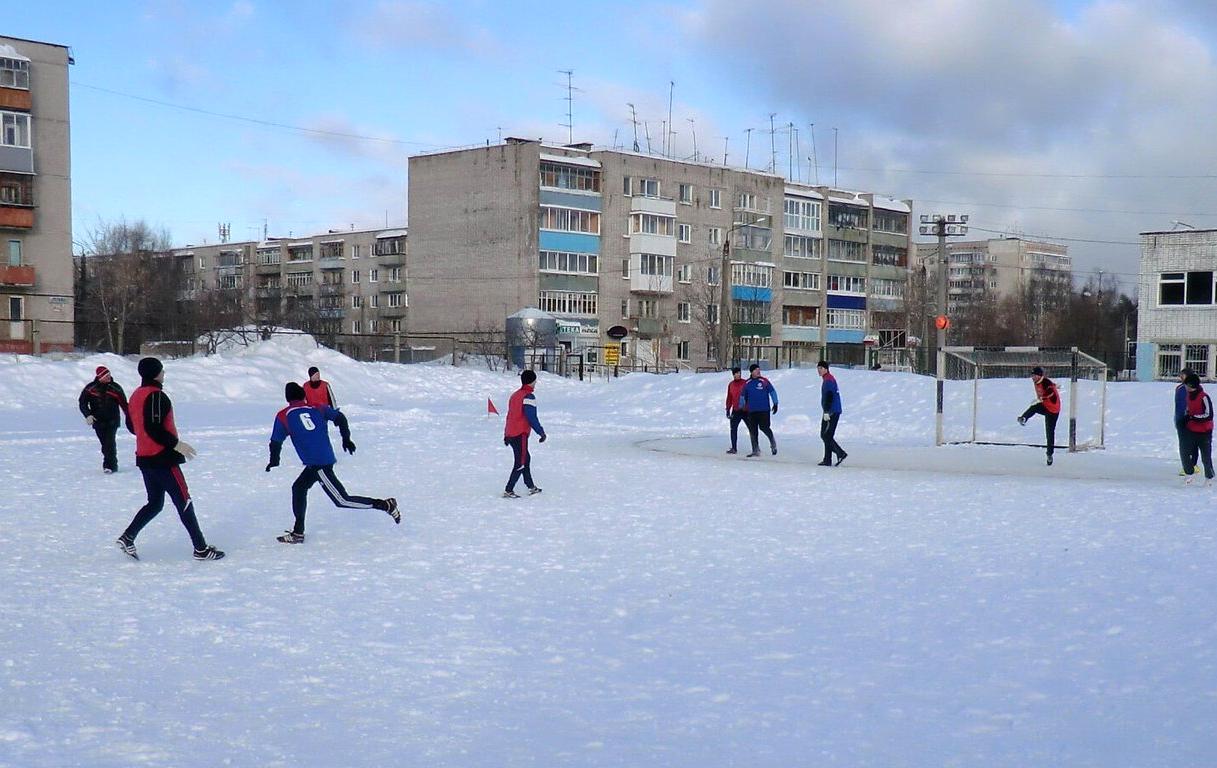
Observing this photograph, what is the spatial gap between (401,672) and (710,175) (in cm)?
7612

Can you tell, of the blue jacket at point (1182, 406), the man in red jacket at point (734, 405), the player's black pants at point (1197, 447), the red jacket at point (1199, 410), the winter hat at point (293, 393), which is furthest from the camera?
the man in red jacket at point (734, 405)

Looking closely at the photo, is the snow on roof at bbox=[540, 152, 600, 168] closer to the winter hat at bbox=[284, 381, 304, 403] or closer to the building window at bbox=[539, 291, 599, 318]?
the building window at bbox=[539, 291, 599, 318]

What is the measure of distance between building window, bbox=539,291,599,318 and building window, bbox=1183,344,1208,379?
35.4 m

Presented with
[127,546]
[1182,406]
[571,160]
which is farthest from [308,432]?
[571,160]

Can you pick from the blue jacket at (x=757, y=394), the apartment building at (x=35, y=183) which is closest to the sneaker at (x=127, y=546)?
the blue jacket at (x=757, y=394)

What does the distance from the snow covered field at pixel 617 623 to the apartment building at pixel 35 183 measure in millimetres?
37355

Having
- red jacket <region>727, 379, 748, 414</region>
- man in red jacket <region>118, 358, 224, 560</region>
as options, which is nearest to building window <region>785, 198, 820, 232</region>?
red jacket <region>727, 379, 748, 414</region>

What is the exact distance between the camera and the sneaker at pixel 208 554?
32.6 feet

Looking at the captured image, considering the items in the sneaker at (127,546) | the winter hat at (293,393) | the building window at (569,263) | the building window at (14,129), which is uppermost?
the building window at (14,129)

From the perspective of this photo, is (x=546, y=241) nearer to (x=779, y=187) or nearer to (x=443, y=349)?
(x=443, y=349)

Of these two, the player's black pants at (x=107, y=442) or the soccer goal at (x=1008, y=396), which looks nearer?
the player's black pants at (x=107, y=442)

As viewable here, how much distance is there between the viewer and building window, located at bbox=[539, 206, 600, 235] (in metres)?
70.5

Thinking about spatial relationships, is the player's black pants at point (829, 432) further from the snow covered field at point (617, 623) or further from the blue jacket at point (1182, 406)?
the blue jacket at point (1182, 406)

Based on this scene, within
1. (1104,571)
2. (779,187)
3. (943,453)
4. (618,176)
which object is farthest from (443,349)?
(1104,571)
